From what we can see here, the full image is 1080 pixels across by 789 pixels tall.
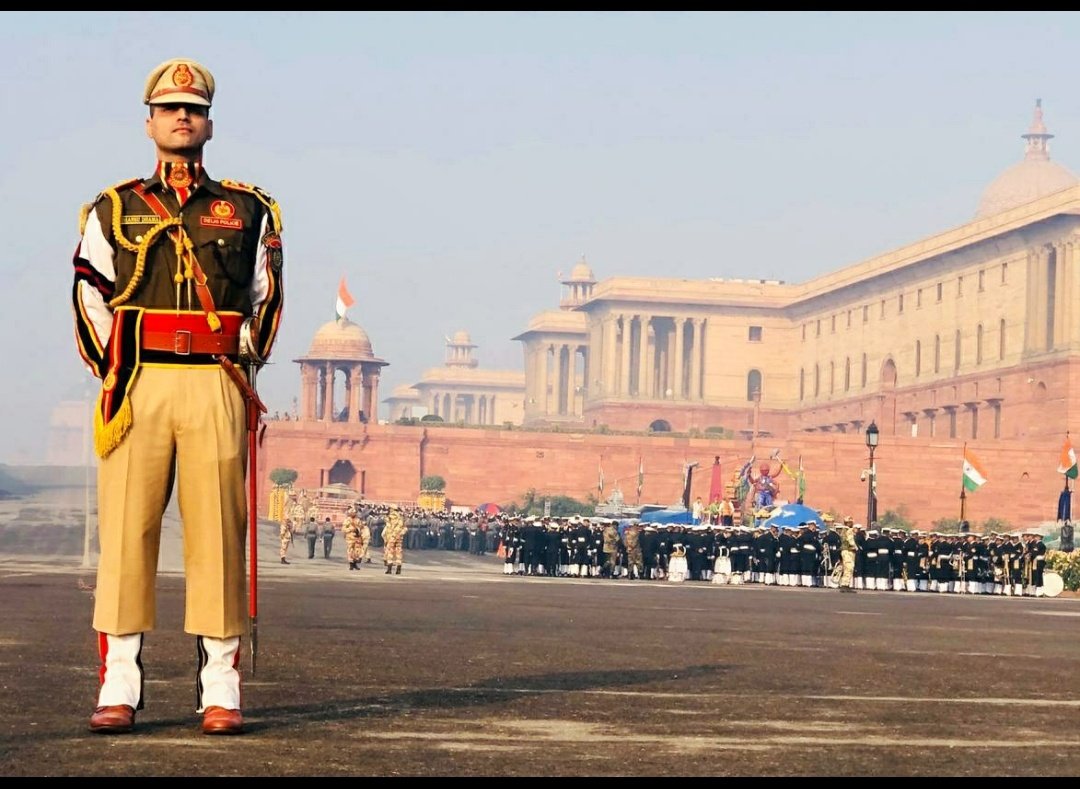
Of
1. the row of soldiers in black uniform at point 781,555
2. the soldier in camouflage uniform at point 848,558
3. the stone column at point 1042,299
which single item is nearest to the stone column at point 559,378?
the stone column at point 1042,299

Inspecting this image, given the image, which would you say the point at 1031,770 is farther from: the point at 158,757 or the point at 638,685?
the point at 638,685

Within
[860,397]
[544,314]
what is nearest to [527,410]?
[544,314]

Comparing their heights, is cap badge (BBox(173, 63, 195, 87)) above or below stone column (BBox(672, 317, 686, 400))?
below

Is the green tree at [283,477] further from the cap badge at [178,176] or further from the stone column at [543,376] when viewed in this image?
the cap badge at [178,176]

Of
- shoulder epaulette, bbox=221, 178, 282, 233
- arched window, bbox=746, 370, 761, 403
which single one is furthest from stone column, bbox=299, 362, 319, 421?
shoulder epaulette, bbox=221, 178, 282, 233

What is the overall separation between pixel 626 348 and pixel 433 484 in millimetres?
43385

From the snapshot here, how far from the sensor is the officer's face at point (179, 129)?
8.41 m

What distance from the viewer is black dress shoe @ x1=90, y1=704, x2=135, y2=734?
7648 millimetres

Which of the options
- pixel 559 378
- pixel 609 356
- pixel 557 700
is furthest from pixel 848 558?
pixel 559 378

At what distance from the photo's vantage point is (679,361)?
493 ft

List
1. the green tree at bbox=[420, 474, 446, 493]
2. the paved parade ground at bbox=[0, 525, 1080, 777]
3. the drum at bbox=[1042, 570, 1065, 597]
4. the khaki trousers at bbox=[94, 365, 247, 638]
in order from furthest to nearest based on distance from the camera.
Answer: the green tree at bbox=[420, 474, 446, 493] < the drum at bbox=[1042, 570, 1065, 597] < the khaki trousers at bbox=[94, 365, 247, 638] < the paved parade ground at bbox=[0, 525, 1080, 777]

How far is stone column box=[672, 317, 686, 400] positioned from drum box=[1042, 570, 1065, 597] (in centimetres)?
10638

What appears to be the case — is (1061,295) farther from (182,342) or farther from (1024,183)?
(182,342)

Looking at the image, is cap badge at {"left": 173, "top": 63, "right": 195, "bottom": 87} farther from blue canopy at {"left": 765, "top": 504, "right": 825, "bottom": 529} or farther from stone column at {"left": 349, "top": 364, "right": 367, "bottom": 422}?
stone column at {"left": 349, "top": 364, "right": 367, "bottom": 422}
